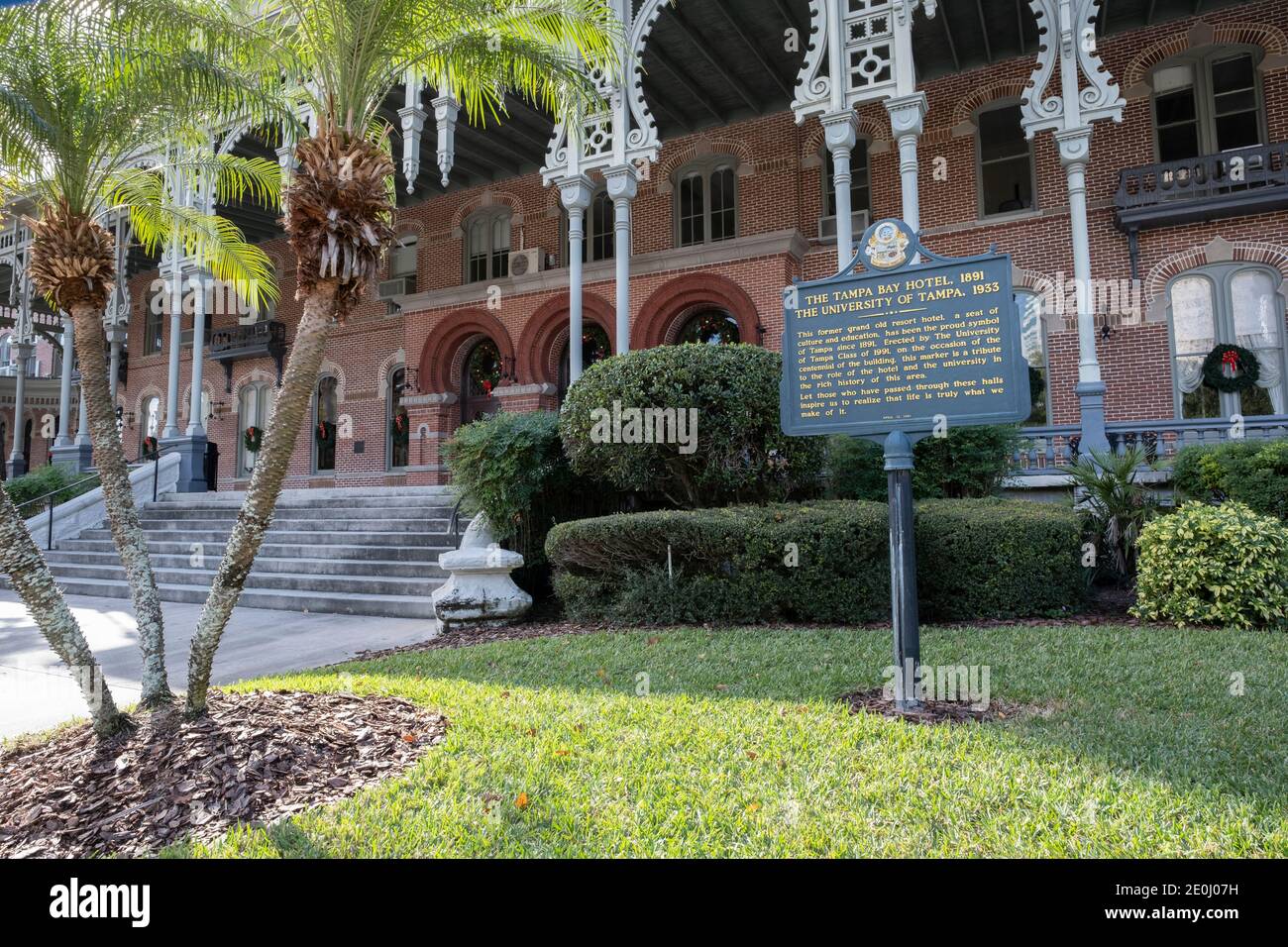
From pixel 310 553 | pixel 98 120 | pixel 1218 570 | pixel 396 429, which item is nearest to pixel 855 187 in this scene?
pixel 1218 570

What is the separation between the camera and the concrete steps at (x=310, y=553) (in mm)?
9766

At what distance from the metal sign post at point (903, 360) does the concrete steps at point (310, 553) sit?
5.91 m

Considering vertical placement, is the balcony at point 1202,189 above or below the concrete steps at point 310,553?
above

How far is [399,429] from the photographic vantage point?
1991 centimetres

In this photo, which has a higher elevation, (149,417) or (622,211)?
(622,211)

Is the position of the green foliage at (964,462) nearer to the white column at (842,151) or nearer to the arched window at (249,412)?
the white column at (842,151)

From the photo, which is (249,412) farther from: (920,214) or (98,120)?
(98,120)

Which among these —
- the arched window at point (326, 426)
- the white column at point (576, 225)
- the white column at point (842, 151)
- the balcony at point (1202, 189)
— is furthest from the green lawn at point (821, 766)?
the arched window at point (326, 426)


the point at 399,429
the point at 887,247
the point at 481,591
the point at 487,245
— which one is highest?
the point at 487,245

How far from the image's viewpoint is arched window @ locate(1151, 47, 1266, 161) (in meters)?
12.8

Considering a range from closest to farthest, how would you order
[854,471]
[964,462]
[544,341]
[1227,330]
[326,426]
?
1. [964,462]
2. [854,471]
3. [1227,330]
4. [544,341]
5. [326,426]

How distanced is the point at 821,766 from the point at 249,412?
77.7 ft
